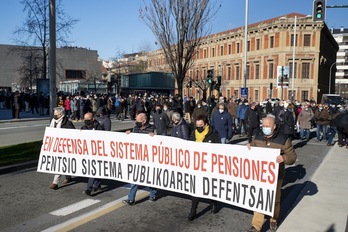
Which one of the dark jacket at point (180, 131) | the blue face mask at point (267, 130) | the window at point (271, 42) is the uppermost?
the window at point (271, 42)

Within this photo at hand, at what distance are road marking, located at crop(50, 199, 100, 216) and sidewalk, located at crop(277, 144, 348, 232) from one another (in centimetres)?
335

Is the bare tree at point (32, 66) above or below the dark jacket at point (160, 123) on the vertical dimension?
above

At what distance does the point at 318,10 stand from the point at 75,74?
8170 centimetres

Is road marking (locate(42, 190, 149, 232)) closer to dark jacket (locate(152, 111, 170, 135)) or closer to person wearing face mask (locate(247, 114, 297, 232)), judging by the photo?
person wearing face mask (locate(247, 114, 297, 232))

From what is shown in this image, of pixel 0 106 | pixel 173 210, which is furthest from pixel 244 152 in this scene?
pixel 0 106

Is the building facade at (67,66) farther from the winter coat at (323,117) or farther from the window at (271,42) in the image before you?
the winter coat at (323,117)

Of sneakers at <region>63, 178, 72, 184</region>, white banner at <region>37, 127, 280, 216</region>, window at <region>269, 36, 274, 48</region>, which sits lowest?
sneakers at <region>63, 178, 72, 184</region>

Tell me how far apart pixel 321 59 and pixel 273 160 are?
2292 inches

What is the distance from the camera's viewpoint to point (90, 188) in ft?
22.2

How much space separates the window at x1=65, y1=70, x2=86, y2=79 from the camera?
89.1 metres

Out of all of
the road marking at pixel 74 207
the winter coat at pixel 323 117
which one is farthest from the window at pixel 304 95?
the road marking at pixel 74 207

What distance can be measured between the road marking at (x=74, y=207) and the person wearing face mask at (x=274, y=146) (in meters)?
2.96

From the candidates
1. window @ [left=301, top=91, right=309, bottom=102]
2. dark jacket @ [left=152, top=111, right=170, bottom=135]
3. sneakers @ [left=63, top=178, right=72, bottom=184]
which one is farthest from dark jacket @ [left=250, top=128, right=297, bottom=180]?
window @ [left=301, top=91, right=309, bottom=102]

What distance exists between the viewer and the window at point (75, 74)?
89.1 metres
